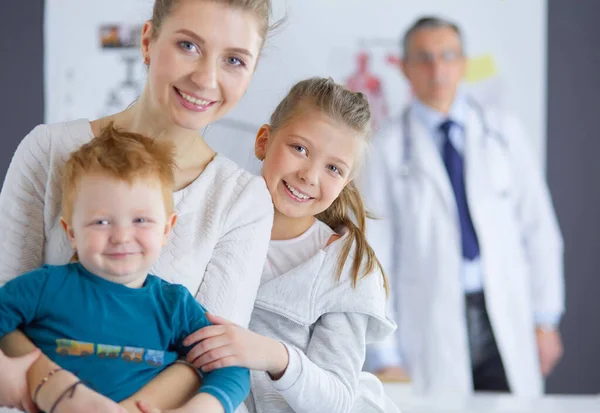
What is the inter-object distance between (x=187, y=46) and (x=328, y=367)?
0.67 meters

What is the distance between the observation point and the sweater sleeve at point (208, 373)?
4.01 ft

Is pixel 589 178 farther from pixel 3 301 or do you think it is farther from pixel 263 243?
pixel 3 301

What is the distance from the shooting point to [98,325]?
46.8 inches

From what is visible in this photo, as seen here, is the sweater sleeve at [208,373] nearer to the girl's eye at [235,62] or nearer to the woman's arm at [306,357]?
the woman's arm at [306,357]

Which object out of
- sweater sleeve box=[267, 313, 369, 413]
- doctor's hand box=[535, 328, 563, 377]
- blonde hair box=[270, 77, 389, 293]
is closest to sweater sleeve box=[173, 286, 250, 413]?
sweater sleeve box=[267, 313, 369, 413]

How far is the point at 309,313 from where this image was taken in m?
1.55

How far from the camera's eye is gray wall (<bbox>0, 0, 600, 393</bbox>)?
407cm

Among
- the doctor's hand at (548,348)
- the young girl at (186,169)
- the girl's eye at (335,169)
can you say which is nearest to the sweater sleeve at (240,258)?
the young girl at (186,169)

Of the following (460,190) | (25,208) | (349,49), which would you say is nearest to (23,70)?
(349,49)

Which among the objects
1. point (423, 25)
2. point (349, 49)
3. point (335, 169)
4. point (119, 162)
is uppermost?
point (423, 25)

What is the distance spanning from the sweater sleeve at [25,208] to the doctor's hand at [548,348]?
10.5 feet

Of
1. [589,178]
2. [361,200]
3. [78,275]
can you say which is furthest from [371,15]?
[78,275]

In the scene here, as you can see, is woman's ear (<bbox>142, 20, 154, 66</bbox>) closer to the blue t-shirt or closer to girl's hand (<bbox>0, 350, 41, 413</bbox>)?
the blue t-shirt

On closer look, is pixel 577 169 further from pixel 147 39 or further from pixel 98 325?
pixel 98 325
